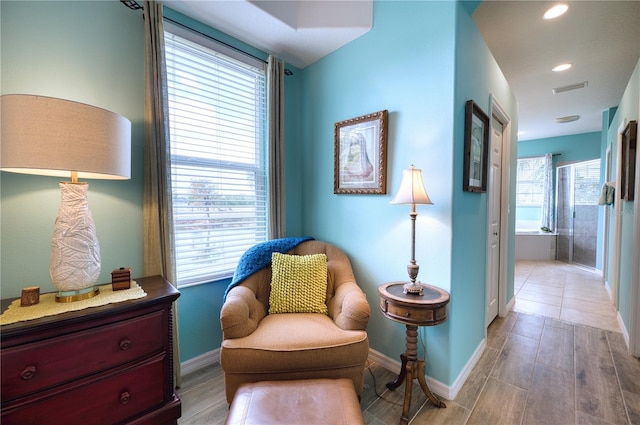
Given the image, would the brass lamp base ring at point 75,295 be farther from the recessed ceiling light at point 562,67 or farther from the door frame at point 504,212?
the recessed ceiling light at point 562,67

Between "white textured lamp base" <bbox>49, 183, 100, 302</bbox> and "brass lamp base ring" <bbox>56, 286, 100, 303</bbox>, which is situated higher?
"white textured lamp base" <bbox>49, 183, 100, 302</bbox>

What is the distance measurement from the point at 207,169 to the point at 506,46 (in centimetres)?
292

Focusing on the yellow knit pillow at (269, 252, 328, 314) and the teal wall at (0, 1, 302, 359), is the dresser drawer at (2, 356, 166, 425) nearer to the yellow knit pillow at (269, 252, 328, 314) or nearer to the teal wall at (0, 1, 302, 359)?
the teal wall at (0, 1, 302, 359)

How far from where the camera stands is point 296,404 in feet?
3.79

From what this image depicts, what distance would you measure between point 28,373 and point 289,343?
107 cm

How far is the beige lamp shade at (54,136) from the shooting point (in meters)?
1.04

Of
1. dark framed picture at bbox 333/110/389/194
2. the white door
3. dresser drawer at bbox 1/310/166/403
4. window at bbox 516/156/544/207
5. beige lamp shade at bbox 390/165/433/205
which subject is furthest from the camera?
window at bbox 516/156/544/207

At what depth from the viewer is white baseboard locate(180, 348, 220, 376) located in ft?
6.45

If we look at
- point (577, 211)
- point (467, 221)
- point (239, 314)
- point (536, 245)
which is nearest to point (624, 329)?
point (467, 221)

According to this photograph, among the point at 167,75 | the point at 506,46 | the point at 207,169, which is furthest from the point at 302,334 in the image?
the point at 506,46

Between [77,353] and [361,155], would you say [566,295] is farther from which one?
[77,353]

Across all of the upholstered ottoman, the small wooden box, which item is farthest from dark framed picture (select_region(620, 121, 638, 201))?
the small wooden box

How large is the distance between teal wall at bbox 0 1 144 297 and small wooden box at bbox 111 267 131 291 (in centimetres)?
27

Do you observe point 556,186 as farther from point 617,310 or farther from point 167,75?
point 167,75
